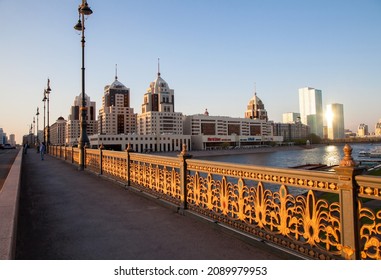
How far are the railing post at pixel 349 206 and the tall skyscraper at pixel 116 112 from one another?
130m

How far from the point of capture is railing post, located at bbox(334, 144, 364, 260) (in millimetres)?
2820

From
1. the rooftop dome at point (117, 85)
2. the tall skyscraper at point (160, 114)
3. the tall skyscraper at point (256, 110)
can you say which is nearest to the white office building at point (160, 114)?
the tall skyscraper at point (160, 114)

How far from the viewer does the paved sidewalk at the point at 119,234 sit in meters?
3.57

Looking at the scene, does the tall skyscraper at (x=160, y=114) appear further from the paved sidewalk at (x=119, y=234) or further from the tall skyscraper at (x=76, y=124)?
the paved sidewalk at (x=119, y=234)

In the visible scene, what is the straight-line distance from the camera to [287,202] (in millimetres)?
3662

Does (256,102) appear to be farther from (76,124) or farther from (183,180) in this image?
(183,180)

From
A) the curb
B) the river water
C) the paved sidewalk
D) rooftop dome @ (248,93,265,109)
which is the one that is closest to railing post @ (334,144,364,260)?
the paved sidewalk

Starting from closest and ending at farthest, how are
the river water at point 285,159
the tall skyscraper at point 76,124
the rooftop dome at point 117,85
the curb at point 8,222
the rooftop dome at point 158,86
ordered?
the curb at point 8,222 < the river water at point 285,159 < the tall skyscraper at point 76,124 < the rooftop dome at point 158,86 < the rooftop dome at point 117,85

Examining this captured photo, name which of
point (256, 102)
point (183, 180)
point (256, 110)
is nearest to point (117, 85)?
point (256, 110)

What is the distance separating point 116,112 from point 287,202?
133986 mm

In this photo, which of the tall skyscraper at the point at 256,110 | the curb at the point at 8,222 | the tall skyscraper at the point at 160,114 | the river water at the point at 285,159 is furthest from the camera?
the tall skyscraper at the point at 256,110

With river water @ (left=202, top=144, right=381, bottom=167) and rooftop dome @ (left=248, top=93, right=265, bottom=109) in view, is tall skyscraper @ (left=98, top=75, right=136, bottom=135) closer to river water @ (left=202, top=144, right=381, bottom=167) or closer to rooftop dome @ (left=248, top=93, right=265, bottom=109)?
river water @ (left=202, top=144, right=381, bottom=167)
